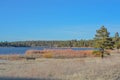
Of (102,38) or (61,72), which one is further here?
(102,38)

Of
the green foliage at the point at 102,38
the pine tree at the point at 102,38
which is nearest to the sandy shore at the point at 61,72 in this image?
the pine tree at the point at 102,38

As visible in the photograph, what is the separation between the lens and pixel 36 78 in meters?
20.7

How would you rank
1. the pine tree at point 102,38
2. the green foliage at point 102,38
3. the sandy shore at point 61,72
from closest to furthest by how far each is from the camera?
the sandy shore at point 61,72
the pine tree at point 102,38
the green foliage at point 102,38

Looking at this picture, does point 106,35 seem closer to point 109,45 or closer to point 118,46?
point 109,45

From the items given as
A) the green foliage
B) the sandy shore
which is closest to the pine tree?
the green foliage

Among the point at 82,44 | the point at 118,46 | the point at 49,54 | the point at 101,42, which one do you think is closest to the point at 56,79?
the point at 101,42

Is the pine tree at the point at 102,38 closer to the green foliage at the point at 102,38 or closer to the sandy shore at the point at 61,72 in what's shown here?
the green foliage at the point at 102,38

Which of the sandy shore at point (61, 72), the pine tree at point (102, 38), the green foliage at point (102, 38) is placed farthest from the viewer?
the green foliage at point (102, 38)

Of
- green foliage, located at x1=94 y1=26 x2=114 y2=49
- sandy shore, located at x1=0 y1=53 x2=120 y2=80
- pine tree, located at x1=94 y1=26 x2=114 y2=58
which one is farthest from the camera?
green foliage, located at x1=94 y1=26 x2=114 y2=49

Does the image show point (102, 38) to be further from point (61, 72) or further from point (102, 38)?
point (61, 72)

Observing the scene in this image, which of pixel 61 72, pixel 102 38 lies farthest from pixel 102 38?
pixel 61 72

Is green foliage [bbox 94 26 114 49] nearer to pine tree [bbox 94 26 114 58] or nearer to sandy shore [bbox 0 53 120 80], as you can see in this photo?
pine tree [bbox 94 26 114 58]

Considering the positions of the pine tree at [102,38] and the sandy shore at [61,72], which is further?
the pine tree at [102,38]

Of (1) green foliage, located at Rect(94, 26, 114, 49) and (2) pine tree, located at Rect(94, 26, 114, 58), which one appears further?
(1) green foliage, located at Rect(94, 26, 114, 49)
